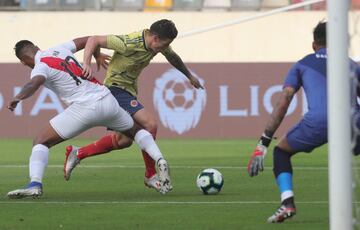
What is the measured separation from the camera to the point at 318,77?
30.2 ft

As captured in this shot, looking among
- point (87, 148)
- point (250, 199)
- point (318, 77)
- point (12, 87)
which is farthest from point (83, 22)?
point (318, 77)

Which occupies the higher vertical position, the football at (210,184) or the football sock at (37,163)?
the football sock at (37,163)

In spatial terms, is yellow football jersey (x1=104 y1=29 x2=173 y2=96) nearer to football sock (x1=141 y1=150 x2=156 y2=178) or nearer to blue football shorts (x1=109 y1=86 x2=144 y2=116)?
blue football shorts (x1=109 y1=86 x2=144 y2=116)

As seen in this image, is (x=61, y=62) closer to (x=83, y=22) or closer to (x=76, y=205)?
(x=76, y=205)

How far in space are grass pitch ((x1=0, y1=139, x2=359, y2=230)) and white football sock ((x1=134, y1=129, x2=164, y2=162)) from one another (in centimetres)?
43

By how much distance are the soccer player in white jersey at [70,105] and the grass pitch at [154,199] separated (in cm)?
32

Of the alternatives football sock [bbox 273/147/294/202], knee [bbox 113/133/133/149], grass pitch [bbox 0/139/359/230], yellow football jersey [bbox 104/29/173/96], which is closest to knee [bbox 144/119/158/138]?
knee [bbox 113/133/133/149]

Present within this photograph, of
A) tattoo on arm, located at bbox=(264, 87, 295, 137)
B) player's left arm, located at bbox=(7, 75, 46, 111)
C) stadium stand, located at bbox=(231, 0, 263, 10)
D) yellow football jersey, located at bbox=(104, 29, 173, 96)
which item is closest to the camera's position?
tattoo on arm, located at bbox=(264, 87, 295, 137)

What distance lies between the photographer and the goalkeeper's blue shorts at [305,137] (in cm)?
924

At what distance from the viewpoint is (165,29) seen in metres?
11.7

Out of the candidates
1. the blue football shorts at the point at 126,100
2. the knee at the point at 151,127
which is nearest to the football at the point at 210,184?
the knee at the point at 151,127

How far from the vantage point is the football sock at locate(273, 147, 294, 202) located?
30.0ft

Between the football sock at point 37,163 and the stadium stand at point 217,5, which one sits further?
the stadium stand at point 217,5

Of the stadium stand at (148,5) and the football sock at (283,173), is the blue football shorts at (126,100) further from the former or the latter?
the stadium stand at (148,5)
